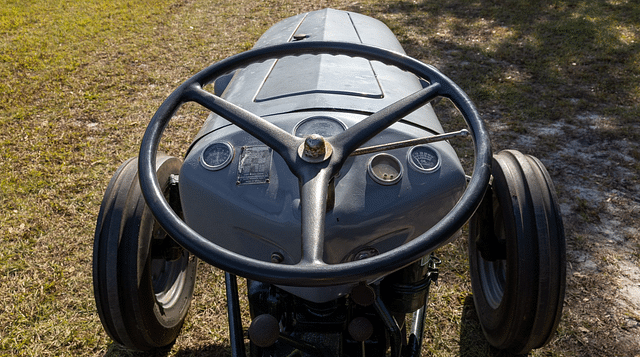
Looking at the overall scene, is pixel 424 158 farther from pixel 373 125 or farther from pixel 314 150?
pixel 314 150

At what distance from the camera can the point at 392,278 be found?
1519 mm

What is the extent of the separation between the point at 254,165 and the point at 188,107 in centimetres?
271

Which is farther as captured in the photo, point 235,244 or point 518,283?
point 518,283

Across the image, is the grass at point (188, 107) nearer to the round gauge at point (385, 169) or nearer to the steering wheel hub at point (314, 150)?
the round gauge at point (385, 169)

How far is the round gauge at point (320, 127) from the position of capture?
1338mm

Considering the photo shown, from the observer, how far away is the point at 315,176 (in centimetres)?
103

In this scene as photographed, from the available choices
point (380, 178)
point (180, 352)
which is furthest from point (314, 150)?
point (180, 352)

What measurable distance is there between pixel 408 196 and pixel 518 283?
602 mm

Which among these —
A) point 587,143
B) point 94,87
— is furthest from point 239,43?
point 587,143

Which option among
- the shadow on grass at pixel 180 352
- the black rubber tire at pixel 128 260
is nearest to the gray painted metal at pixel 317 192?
the black rubber tire at pixel 128 260

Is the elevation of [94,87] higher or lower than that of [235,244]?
lower

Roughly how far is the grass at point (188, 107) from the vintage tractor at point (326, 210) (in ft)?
1.60

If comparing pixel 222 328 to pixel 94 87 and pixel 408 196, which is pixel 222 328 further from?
pixel 94 87

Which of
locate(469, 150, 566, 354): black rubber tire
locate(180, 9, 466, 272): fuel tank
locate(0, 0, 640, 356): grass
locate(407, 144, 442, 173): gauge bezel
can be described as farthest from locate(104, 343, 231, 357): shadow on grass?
locate(407, 144, 442, 173): gauge bezel
